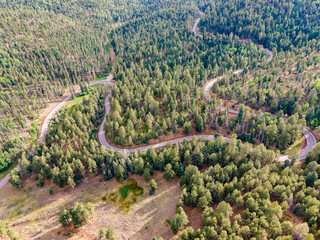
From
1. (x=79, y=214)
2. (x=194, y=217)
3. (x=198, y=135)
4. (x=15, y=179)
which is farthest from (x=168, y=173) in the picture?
(x=15, y=179)

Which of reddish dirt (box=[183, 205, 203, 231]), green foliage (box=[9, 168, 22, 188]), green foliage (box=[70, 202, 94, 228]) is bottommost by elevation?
reddish dirt (box=[183, 205, 203, 231])

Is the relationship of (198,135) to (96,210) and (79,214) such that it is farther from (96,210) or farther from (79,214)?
(79,214)

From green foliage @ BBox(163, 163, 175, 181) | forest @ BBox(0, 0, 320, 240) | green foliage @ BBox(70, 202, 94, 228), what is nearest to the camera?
forest @ BBox(0, 0, 320, 240)

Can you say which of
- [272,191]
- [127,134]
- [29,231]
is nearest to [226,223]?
[272,191]

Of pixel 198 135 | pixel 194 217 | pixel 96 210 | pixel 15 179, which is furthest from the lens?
pixel 198 135

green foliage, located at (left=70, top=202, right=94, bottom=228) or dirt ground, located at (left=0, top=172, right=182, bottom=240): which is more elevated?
green foliage, located at (left=70, top=202, right=94, bottom=228)

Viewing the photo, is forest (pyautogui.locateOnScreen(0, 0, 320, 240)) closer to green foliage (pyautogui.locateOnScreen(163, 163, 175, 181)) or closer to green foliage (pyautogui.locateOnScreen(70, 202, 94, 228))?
green foliage (pyautogui.locateOnScreen(70, 202, 94, 228))

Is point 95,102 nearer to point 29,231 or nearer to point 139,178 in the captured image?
point 139,178

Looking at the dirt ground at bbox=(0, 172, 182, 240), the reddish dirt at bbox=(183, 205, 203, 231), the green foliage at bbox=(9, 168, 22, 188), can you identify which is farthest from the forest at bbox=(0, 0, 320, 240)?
the dirt ground at bbox=(0, 172, 182, 240)
